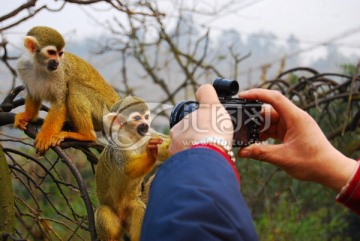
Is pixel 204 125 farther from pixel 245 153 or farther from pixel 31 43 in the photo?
pixel 31 43

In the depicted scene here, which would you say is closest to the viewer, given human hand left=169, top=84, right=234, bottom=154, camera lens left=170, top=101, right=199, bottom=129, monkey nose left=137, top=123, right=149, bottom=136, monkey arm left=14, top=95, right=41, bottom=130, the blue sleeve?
the blue sleeve

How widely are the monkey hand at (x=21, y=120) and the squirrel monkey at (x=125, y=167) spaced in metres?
0.28

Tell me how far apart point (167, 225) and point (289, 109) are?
0.42m

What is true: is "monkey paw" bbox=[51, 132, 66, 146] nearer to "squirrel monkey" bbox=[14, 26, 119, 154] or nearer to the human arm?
"squirrel monkey" bbox=[14, 26, 119, 154]

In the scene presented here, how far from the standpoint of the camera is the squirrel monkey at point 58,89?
179 centimetres

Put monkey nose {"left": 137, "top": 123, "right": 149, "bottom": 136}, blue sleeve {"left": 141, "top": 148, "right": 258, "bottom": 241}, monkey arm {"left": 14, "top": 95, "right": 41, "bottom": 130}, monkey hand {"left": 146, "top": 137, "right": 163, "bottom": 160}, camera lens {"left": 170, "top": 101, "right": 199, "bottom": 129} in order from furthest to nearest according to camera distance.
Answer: monkey arm {"left": 14, "top": 95, "right": 41, "bottom": 130}, monkey nose {"left": 137, "top": 123, "right": 149, "bottom": 136}, monkey hand {"left": 146, "top": 137, "right": 163, "bottom": 160}, camera lens {"left": 170, "top": 101, "right": 199, "bottom": 129}, blue sleeve {"left": 141, "top": 148, "right": 258, "bottom": 241}

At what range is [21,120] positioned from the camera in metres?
1.73

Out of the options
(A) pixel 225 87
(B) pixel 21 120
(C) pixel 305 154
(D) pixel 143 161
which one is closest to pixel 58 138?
(B) pixel 21 120

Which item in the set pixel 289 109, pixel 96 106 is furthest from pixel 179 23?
pixel 289 109

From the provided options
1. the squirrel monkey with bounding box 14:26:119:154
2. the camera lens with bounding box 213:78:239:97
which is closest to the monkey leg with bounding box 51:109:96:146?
the squirrel monkey with bounding box 14:26:119:154

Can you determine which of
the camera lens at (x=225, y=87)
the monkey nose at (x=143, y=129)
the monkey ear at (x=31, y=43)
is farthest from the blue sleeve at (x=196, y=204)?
the monkey ear at (x=31, y=43)

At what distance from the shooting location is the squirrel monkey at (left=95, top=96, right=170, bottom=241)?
153 centimetres

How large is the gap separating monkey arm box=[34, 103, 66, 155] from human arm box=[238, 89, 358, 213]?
94cm

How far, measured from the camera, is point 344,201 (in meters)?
0.87
